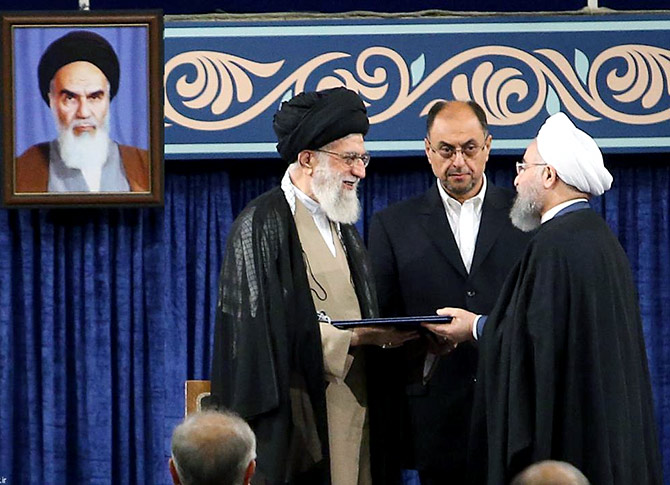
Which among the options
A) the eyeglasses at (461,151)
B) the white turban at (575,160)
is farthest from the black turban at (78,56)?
the white turban at (575,160)

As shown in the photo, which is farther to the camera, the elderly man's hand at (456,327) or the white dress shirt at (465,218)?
the white dress shirt at (465,218)

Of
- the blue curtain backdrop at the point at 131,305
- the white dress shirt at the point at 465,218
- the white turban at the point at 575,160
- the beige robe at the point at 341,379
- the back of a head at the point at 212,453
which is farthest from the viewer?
the blue curtain backdrop at the point at 131,305

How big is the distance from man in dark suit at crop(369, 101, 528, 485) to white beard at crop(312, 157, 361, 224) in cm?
45

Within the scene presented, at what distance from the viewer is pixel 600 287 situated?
3607 mm

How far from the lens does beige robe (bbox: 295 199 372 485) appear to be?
3877 mm

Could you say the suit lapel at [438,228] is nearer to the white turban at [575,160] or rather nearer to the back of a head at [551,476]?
the white turban at [575,160]

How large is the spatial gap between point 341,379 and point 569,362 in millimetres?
640

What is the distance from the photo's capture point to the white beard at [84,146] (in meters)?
5.36

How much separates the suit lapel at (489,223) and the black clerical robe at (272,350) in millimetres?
716

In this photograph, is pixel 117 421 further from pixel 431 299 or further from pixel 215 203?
pixel 431 299

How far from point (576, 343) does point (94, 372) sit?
239cm

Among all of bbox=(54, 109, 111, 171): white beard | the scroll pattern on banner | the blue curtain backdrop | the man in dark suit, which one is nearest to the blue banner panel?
the scroll pattern on banner

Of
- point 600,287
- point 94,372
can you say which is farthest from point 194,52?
point 600,287

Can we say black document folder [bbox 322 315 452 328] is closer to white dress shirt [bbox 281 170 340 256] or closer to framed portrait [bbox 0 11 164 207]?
white dress shirt [bbox 281 170 340 256]
